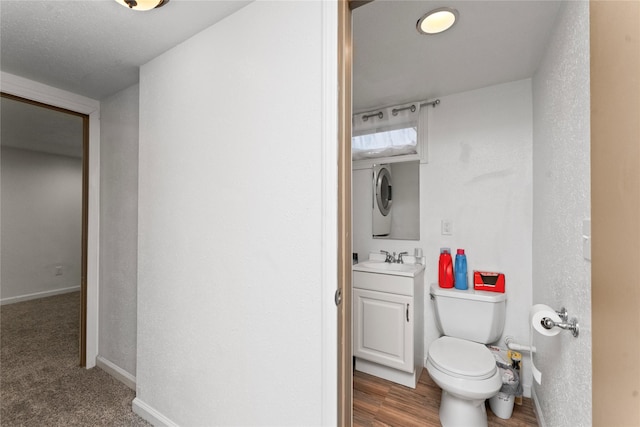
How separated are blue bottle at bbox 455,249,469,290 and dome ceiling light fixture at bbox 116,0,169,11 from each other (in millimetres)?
2224

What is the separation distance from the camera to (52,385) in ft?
6.35

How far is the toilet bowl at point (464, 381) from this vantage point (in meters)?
1.43

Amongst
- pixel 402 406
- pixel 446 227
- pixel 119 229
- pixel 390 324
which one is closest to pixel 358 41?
pixel 446 227

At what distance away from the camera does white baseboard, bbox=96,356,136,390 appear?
1930mm

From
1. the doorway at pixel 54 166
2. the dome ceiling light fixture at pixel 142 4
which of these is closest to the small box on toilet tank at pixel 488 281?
the dome ceiling light fixture at pixel 142 4

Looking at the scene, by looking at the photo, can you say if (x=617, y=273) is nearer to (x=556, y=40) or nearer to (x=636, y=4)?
(x=636, y=4)

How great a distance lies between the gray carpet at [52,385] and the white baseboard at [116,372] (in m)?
0.03

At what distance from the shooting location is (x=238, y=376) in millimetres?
1228

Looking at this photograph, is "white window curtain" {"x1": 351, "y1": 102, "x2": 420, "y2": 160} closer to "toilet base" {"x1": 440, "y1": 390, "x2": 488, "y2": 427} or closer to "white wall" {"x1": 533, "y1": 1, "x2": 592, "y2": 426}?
"white wall" {"x1": 533, "y1": 1, "x2": 592, "y2": 426}

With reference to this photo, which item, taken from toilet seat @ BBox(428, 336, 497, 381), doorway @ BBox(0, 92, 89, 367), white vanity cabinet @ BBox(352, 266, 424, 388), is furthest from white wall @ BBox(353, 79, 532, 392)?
doorway @ BBox(0, 92, 89, 367)

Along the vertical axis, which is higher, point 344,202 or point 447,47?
point 447,47

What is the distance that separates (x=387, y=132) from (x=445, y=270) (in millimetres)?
1201

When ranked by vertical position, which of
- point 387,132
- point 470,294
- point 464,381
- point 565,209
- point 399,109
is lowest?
point 464,381

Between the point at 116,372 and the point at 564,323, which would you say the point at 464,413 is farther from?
the point at 116,372
